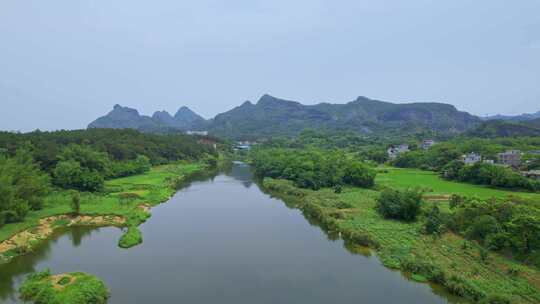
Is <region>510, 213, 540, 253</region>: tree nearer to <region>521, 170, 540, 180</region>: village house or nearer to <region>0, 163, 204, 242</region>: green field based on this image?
<region>521, 170, 540, 180</region>: village house

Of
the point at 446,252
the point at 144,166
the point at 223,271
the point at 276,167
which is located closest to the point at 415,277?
the point at 446,252

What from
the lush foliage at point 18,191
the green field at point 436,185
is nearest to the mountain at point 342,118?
the green field at point 436,185

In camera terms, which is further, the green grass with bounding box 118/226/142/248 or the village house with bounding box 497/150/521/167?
the village house with bounding box 497/150/521/167

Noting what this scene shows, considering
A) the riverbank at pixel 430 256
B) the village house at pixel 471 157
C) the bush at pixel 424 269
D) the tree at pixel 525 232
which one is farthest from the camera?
the village house at pixel 471 157

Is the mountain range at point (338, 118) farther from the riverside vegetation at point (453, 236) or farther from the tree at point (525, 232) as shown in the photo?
the tree at point (525, 232)

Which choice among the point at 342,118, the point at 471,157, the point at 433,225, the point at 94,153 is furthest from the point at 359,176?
the point at 342,118

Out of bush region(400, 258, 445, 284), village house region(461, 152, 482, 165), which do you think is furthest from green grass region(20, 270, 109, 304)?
village house region(461, 152, 482, 165)

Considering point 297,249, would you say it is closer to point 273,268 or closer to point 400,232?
point 273,268

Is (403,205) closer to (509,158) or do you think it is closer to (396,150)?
(509,158)
